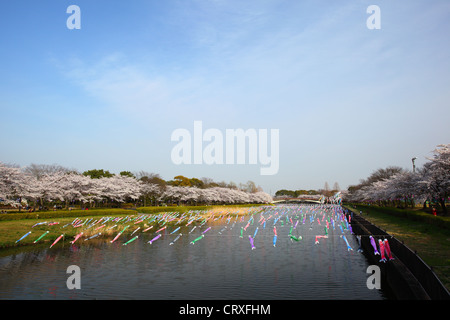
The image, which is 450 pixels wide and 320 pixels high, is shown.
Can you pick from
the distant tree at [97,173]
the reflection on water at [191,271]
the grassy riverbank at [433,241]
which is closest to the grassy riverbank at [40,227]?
the reflection on water at [191,271]

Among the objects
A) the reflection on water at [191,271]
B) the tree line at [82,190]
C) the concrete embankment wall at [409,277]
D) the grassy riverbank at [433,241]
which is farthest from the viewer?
the tree line at [82,190]

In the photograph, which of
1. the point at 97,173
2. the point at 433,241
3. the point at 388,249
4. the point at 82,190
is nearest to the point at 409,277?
the point at 388,249

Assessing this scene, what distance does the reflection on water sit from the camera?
51.2 ft

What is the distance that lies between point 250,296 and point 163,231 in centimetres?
2532

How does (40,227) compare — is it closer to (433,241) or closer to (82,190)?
(82,190)

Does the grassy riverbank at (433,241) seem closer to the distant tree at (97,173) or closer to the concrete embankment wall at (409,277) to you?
the concrete embankment wall at (409,277)

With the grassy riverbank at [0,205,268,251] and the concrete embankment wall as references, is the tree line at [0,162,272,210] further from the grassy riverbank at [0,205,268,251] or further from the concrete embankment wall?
the concrete embankment wall

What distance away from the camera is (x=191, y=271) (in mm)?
19656

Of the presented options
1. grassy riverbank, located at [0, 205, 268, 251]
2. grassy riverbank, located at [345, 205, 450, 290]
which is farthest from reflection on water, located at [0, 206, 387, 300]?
grassy riverbank, located at [345, 205, 450, 290]

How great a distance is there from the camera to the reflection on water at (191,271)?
1560cm
